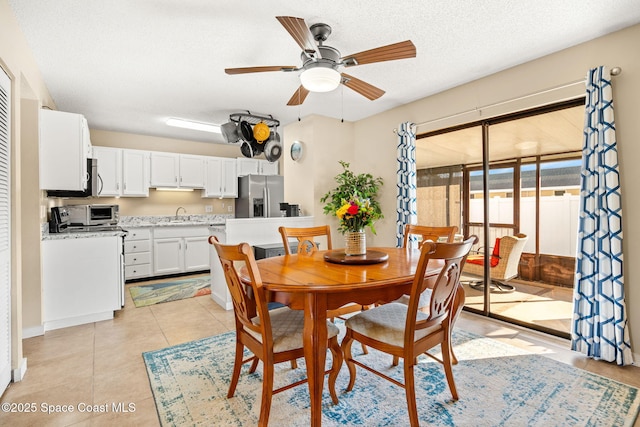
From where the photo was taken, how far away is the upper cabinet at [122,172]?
4918 millimetres

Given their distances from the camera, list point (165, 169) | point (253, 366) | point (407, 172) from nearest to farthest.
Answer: point (253, 366)
point (407, 172)
point (165, 169)

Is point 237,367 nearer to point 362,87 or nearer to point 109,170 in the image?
point 362,87

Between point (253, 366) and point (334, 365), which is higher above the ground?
point (334, 365)

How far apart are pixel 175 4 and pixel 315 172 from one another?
2675 mm

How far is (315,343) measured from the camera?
1490mm

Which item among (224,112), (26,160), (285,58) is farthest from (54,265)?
(285,58)

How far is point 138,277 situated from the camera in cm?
492

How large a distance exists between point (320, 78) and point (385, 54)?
0.44 meters

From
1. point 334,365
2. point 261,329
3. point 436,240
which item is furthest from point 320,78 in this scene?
point 334,365

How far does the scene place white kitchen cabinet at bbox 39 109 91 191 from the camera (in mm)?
3031

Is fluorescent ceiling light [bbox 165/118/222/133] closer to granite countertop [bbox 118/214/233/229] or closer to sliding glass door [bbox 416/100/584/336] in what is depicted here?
granite countertop [bbox 118/214/233/229]

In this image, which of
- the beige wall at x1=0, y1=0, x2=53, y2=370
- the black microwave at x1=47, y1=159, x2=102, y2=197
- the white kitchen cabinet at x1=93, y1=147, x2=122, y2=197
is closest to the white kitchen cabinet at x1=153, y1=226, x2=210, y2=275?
the white kitchen cabinet at x1=93, y1=147, x2=122, y2=197

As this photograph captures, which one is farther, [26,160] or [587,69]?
[26,160]

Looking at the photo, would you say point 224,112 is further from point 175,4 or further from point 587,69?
point 587,69
